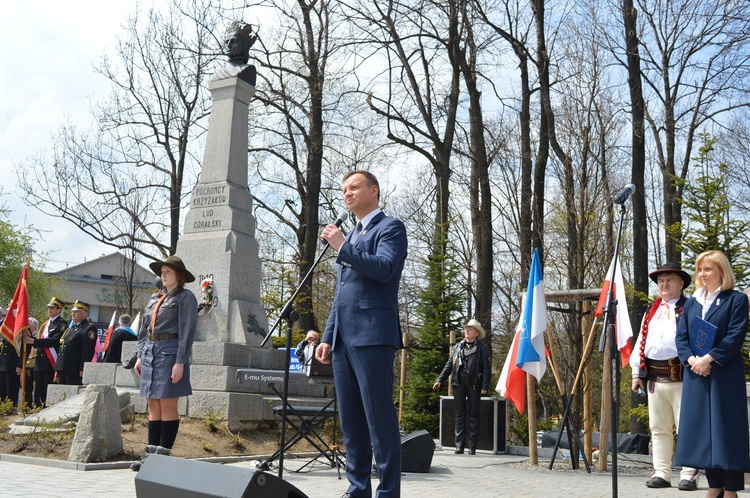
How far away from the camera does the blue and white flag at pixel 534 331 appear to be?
1038 centimetres

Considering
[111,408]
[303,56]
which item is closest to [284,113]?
[303,56]

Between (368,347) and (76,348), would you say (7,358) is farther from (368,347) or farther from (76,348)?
(368,347)

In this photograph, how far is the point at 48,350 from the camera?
14.8 m

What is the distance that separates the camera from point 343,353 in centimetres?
491

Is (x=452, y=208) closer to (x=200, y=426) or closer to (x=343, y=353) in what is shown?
(x=200, y=426)

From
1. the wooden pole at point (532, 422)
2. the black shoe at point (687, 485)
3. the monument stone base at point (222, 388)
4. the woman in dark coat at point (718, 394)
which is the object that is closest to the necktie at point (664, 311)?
the woman in dark coat at point (718, 394)

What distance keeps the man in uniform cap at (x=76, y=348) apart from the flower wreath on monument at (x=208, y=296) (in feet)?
7.64

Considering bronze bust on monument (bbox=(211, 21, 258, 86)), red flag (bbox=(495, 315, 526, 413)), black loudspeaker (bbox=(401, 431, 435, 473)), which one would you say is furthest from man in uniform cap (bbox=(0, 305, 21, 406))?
red flag (bbox=(495, 315, 526, 413))

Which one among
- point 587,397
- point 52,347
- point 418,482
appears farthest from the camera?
point 52,347

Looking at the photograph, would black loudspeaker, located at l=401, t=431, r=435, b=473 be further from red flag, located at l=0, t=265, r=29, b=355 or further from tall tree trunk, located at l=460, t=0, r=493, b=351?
tall tree trunk, located at l=460, t=0, r=493, b=351

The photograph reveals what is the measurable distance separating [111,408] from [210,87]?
24.3 feet

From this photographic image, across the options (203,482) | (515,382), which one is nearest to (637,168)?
(515,382)

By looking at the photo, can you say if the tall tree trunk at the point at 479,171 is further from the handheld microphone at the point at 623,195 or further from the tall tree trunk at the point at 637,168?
the handheld microphone at the point at 623,195

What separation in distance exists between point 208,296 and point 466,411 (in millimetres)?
4888
